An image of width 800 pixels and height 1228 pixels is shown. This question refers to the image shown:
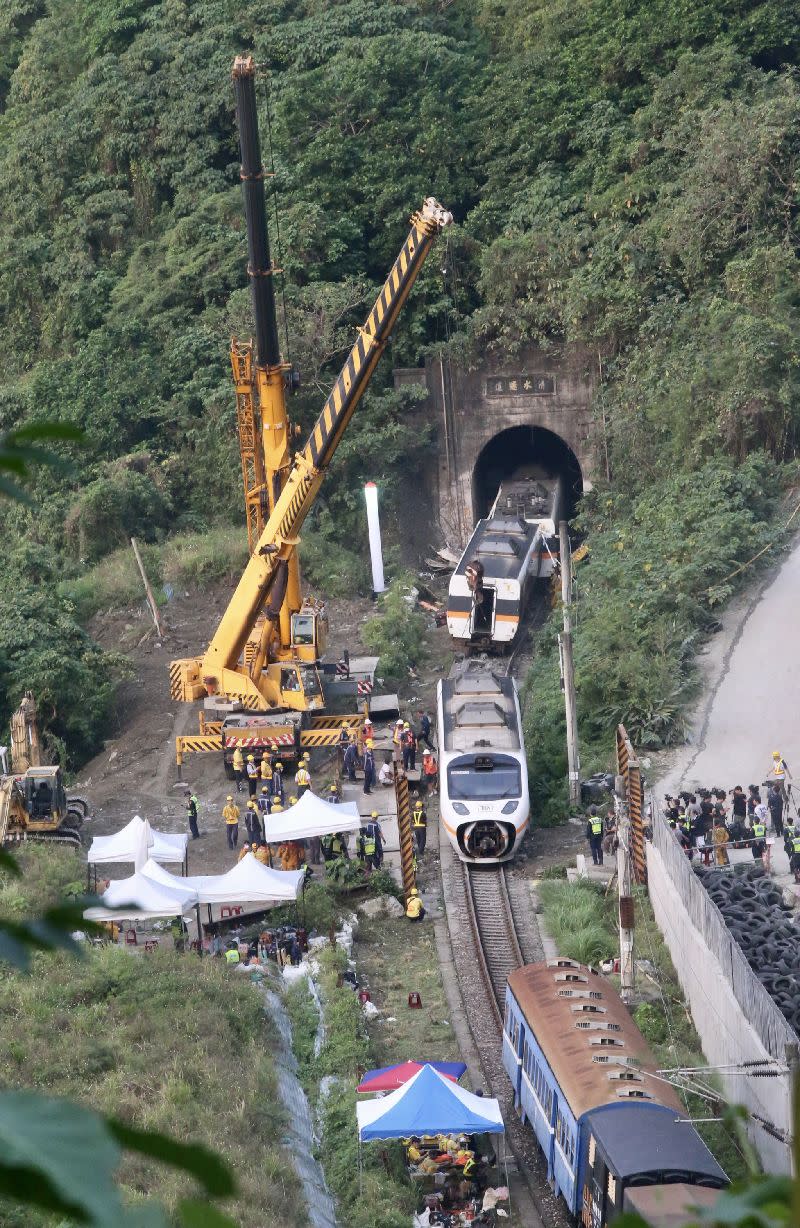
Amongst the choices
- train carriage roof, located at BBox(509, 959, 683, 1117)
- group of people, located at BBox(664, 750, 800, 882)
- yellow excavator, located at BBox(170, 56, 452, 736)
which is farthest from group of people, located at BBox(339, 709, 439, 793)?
train carriage roof, located at BBox(509, 959, 683, 1117)

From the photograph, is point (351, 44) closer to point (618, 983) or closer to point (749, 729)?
point (749, 729)

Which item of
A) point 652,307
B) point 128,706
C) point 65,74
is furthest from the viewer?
point 65,74

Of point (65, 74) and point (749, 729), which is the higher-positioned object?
point (65, 74)

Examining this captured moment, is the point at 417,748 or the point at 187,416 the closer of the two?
the point at 417,748

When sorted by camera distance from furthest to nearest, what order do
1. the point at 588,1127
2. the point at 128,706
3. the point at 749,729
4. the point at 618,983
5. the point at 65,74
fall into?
the point at 65,74 → the point at 128,706 → the point at 749,729 → the point at 618,983 → the point at 588,1127

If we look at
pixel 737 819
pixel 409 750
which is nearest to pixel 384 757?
pixel 409 750

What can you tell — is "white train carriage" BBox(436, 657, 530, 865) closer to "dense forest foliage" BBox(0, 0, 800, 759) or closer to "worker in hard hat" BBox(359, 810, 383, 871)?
"worker in hard hat" BBox(359, 810, 383, 871)

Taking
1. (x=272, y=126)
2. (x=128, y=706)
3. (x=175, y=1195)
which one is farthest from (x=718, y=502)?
(x=175, y=1195)

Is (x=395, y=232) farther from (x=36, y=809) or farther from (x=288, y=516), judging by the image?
(x=36, y=809)
